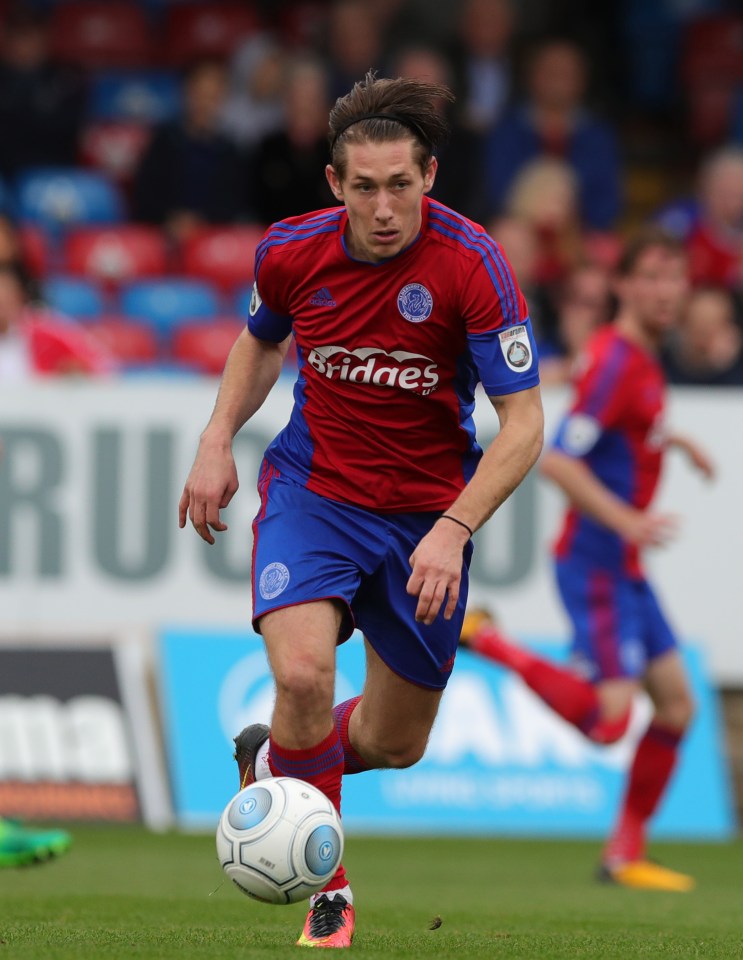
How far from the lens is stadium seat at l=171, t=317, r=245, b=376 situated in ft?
39.0

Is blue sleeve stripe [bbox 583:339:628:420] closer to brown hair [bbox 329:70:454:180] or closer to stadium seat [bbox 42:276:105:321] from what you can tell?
brown hair [bbox 329:70:454:180]

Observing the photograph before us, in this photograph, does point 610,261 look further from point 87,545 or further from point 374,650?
point 374,650

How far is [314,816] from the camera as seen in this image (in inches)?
195

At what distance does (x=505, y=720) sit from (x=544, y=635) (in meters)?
0.50

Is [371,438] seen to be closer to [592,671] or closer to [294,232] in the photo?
[294,232]

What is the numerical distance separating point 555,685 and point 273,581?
10.8 feet

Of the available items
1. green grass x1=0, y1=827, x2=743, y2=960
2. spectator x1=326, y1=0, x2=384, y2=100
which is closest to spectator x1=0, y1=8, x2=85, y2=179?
spectator x1=326, y1=0, x2=384, y2=100

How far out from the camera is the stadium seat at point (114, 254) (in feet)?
41.6

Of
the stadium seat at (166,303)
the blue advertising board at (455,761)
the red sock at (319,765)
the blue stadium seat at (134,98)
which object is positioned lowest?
the blue advertising board at (455,761)

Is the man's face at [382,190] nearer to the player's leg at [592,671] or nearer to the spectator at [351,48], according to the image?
the player's leg at [592,671]

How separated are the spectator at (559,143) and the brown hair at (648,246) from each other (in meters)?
5.07

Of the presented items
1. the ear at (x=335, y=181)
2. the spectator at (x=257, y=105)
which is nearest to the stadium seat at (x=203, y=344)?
the spectator at (x=257, y=105)

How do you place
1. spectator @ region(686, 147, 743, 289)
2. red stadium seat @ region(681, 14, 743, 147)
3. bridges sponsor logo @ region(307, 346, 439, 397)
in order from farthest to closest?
Result: red stadium seat @ region(681, 14, 743, 147) → spectator @ region(686, 147, 743, 289) → bridges sponsor logo @ region(307, 346, 439, 397)

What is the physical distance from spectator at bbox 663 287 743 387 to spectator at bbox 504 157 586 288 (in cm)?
111
